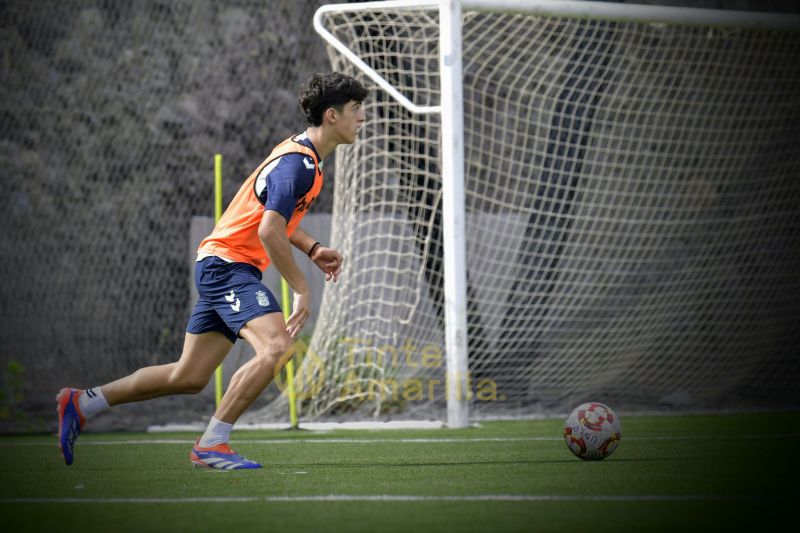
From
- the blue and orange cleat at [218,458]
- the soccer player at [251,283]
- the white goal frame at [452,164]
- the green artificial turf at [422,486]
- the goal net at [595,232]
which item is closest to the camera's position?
the green artificial turf at [422,486]

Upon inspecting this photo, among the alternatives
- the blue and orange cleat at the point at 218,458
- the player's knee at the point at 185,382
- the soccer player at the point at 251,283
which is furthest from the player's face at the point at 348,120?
the blue and orange cleat at the point at 218,458

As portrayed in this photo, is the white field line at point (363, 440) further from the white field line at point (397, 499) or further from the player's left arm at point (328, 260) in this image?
the white field line at point (397, 499)

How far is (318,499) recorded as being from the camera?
14.6 ft

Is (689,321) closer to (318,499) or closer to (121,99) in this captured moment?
(318,499)

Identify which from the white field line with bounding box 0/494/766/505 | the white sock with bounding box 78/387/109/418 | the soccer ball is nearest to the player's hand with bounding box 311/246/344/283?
the white sock with bounding box 78/387/109/418

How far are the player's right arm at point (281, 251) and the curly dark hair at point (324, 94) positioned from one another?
2.47 ft

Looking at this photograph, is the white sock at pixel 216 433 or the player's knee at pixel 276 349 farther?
the white sock at pixel 216 433

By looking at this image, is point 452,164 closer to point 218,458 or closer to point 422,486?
point 218,458

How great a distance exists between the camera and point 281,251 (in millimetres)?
5418

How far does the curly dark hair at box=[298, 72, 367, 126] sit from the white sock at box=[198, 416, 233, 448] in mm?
1635

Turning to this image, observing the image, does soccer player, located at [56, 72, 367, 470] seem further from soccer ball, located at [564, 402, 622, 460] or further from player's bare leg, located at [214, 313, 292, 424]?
soccer ball, located at [564, 402, 622, 460]

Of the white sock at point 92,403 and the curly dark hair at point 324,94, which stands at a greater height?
the curly dark hair at point 324,94

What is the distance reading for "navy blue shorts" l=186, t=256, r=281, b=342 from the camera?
5.64 meters

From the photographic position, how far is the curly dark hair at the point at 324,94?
600cm
